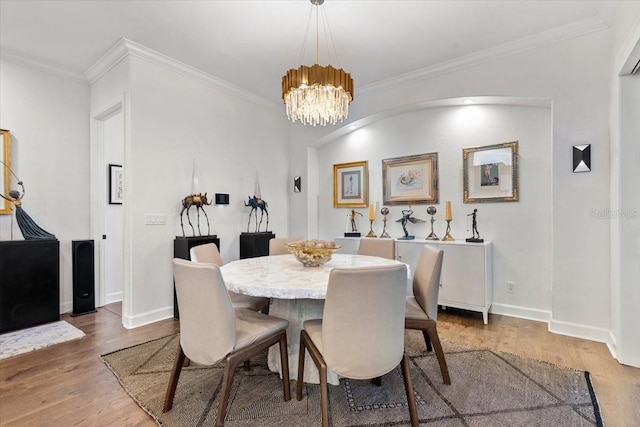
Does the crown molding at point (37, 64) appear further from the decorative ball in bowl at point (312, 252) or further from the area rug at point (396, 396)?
the decorative ball in bowl at point (312, 252)

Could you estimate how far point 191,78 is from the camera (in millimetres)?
3637

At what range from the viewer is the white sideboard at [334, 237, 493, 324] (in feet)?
10.4

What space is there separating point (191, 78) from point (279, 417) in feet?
11.5

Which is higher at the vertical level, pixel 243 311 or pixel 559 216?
pixel 559 216

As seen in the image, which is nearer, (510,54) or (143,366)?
(143,366)

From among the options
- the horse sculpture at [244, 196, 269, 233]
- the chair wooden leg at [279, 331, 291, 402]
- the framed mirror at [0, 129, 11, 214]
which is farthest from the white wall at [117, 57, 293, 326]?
the chair wooden leg at [279, 331, 291, 402]

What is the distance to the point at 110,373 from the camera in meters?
2.19

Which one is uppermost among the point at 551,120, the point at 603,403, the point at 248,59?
the point at 248,59

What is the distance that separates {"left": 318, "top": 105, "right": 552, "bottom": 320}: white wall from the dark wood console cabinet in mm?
3707

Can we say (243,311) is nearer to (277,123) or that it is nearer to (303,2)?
(303,2)

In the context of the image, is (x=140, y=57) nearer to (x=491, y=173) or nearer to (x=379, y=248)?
(x=379, y=248)

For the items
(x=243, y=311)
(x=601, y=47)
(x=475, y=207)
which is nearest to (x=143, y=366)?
(x=243, y=311)

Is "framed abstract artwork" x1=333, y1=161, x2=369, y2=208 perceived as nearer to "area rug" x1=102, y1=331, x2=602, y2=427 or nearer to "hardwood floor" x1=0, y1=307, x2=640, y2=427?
"hardwood floor" x1=0, y1=307, x2=640, y2=427

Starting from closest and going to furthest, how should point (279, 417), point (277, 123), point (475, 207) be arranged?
point (279, 417)
point (475, 207)
point (277, 123)
